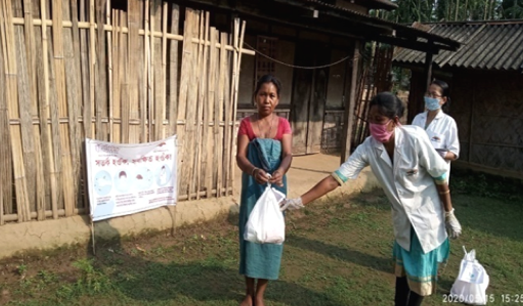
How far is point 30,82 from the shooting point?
388 centimetres

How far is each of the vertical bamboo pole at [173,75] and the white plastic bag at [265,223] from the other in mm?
2210

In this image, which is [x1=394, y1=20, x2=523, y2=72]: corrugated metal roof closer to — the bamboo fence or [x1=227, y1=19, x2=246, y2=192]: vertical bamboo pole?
[x1=227, y1=19, x2=246, y2=192]: vertical bamboo pole

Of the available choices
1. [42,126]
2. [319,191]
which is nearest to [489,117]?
[319,191]

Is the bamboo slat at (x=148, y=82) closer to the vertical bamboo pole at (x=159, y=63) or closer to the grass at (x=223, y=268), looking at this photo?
the vertical bamboo pole at (x=159, y=63)

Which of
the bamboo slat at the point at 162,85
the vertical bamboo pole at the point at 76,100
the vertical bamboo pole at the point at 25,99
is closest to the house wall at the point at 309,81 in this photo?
the bamboo slat at the point at 162,85

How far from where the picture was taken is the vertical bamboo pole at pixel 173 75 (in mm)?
4699

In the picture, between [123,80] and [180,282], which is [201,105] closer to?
[123,80]

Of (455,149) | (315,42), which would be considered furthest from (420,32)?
(455,149)

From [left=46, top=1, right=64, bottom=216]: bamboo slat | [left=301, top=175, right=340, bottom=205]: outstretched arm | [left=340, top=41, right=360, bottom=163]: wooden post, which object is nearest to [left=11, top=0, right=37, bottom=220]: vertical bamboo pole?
[left=46, top=1, right=64, bottom=216]: bamboo slat

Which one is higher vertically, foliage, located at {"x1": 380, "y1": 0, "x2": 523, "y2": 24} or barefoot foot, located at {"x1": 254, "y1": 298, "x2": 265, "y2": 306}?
foliage, located at {"x1": 380, "y1": 0, "x2": 523, "y2": 24}

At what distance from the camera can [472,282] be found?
3635 millimetres

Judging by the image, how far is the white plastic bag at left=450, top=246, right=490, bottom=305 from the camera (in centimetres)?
362

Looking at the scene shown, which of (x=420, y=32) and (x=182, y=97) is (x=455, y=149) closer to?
(x=182, y=97)
